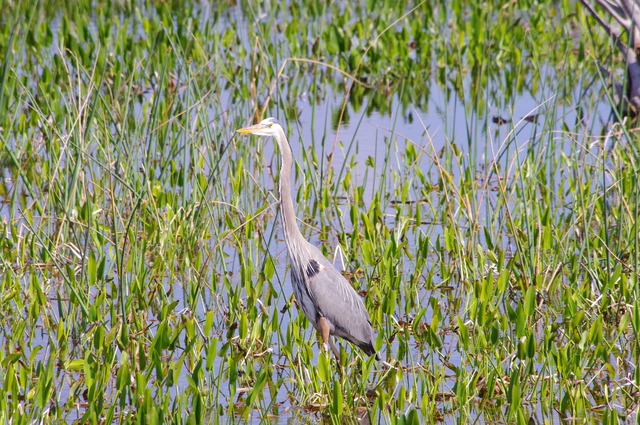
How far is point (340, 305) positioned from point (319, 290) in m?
0.12

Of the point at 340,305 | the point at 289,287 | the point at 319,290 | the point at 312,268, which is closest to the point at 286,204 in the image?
the point at 312,268

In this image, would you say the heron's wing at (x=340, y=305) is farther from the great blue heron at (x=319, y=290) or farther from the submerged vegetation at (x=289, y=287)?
the submerged vegetation at (x=289, y=287)

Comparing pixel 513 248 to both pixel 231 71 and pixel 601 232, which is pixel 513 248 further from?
pixel 231 71

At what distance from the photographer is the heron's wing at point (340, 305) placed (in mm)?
4348

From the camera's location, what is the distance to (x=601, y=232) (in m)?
5.11

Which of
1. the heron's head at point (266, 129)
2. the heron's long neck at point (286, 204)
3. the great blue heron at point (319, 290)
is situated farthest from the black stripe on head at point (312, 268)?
the heron's head at point (266, 129)

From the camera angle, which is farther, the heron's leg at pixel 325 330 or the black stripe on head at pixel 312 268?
the black stripe on head at pixel 312 268

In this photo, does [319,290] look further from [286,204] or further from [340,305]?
[286,204]

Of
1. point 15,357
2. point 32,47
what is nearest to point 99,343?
point 15,357

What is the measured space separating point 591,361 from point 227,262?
249 cm

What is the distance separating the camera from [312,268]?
446cm

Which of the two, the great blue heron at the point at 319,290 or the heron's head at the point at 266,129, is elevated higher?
the heron's head at the point at 266,129

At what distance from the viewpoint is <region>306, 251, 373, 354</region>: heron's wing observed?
4.35 meters

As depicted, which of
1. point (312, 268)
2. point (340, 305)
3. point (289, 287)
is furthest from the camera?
point (289, 287)
